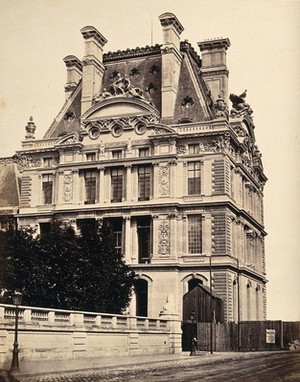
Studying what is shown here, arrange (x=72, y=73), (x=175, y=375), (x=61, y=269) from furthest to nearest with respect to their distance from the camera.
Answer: (x=72, y=73)
(x=61, y=269)
(x=175, y=375)

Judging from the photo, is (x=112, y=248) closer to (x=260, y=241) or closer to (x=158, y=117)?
(x=158, y=117)

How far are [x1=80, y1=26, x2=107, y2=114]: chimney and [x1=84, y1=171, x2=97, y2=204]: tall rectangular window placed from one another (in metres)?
4.79

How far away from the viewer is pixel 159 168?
4981 centimetres

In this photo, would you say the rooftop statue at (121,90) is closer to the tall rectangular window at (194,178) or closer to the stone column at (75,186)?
the stone column at (75,186)

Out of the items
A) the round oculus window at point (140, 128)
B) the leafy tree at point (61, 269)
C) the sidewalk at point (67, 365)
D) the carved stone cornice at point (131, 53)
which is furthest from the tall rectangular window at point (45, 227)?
the sidewalk at point (67, 365)

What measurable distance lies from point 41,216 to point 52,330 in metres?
26.4

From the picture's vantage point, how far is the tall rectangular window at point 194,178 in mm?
49469

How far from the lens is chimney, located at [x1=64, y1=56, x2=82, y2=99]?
56.6 m

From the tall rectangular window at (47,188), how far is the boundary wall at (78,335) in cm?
1701

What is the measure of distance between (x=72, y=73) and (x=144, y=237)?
15261mm

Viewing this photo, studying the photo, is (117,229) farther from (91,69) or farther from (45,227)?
(91,69)

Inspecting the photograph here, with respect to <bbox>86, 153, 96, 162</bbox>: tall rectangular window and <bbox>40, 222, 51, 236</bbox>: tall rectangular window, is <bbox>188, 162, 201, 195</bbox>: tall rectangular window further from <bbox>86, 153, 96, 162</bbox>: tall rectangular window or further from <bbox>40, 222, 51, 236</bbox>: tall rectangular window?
<bbox>40, 222, 51, 236</bbox>: tall rectangular window

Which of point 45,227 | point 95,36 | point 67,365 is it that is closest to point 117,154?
point 45,227

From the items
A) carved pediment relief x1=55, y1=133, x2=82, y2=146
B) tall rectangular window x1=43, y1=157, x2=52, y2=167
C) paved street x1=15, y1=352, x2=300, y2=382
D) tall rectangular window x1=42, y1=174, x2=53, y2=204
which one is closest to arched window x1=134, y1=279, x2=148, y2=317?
tall rectangular window x1=42, y1=174, x2=53, y2=204
